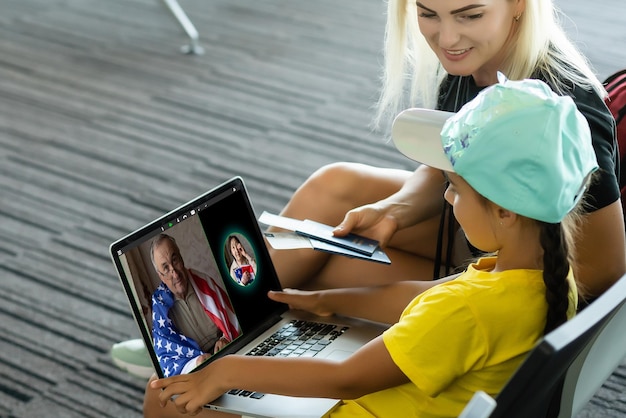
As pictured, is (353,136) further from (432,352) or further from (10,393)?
(432,352)

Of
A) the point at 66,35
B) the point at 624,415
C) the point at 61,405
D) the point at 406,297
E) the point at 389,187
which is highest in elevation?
the point at 66,35

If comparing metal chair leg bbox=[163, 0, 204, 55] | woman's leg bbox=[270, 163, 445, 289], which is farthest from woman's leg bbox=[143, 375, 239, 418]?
metal chair leg bbox=[163, 0, 204, 55]

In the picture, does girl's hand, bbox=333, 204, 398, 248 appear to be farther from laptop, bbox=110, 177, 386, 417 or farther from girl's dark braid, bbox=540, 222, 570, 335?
girl's dark braid, bbox=540, 222, 570, 335

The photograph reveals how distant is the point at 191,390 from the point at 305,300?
10.6 inches

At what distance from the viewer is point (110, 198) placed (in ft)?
8.55

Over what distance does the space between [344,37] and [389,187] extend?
213cm

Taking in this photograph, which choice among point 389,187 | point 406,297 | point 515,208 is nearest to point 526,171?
point 515,208

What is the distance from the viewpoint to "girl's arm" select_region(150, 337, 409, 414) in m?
1.09

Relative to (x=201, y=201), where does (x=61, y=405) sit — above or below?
below

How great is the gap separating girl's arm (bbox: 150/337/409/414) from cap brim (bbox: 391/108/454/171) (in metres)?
0.23

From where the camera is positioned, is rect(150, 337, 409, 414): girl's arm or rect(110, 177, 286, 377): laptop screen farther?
rect(110, 177, 286, 377): laptop screen

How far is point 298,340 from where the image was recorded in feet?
4.45

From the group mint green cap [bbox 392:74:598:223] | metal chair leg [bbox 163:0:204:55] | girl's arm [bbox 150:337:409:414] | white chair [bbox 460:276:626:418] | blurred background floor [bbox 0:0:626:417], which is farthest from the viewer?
metal chair leg [bbox 163:0:204:55]

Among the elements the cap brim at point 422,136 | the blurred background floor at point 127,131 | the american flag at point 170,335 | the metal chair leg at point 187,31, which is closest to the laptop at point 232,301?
the american flag at point 170,335
